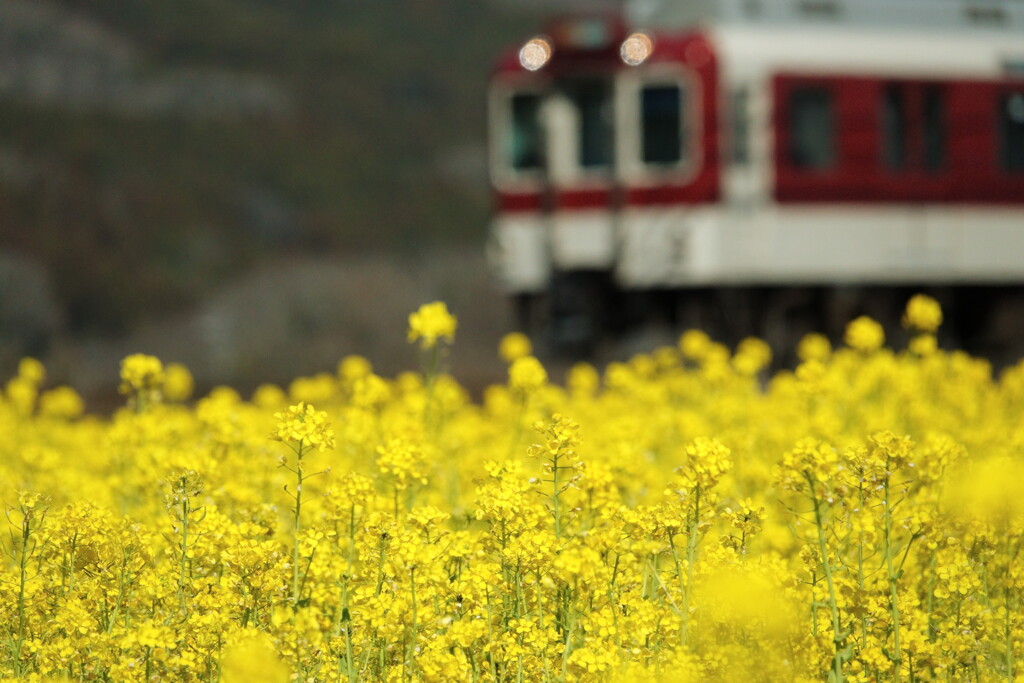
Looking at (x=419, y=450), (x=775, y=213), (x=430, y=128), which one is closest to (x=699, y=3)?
(x=775, y=213)

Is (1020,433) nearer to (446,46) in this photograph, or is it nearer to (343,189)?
(343,189)

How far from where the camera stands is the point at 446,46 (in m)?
56.8

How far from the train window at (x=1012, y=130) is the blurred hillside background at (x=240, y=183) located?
613 centimetres

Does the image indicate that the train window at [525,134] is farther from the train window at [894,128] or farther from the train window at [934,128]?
the train window at [934,128]

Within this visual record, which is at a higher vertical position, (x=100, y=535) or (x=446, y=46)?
(x=446, y=46)

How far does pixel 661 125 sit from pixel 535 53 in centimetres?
121

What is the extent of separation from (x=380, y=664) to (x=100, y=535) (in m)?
0.67

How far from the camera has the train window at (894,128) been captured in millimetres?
12438

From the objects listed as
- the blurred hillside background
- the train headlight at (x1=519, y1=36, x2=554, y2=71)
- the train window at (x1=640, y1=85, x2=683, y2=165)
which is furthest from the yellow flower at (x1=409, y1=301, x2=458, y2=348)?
the blurred hillside background

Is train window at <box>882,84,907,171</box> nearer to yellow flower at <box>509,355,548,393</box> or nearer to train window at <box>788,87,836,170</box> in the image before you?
train window at <box>788,87,836,170</box>

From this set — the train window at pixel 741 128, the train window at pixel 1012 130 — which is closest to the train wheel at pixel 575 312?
the train window at pixel 741 128

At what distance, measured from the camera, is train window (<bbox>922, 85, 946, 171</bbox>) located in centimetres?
1259

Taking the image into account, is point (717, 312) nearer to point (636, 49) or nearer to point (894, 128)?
point (894, 128)

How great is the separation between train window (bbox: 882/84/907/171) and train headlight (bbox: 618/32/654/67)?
1.90m
